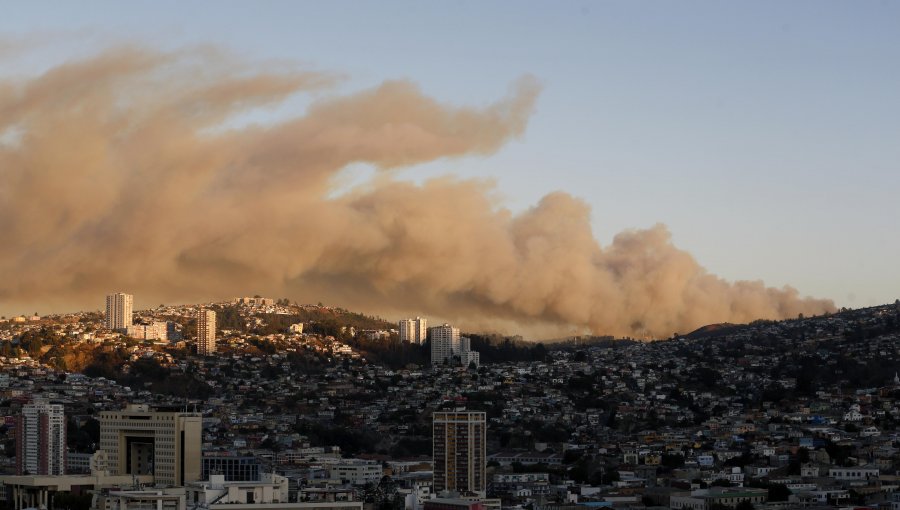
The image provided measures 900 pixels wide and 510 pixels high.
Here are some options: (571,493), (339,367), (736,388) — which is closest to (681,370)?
(736,388)

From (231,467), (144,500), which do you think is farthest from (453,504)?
(231,467)

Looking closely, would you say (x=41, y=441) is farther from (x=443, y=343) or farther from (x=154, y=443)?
(x=443, y=343)

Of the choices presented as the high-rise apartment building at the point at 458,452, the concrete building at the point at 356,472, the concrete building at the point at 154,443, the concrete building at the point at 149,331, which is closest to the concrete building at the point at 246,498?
the concrete building at the point at 154,443

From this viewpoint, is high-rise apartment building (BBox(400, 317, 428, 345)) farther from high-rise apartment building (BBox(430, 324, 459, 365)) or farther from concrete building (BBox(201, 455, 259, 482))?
concrete building (BBox(201, 455, 259, 482))

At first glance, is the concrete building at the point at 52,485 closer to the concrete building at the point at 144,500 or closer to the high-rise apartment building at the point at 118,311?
the concrete building at the point at 144,500

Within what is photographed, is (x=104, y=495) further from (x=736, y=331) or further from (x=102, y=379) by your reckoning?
(x=736, y=331)

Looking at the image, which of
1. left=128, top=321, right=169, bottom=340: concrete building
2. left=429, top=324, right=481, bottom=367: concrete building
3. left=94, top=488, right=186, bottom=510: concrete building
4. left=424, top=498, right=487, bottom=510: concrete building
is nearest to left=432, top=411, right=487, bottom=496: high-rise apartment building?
left=424, top=498, right=487, bottom=510: concrete building
